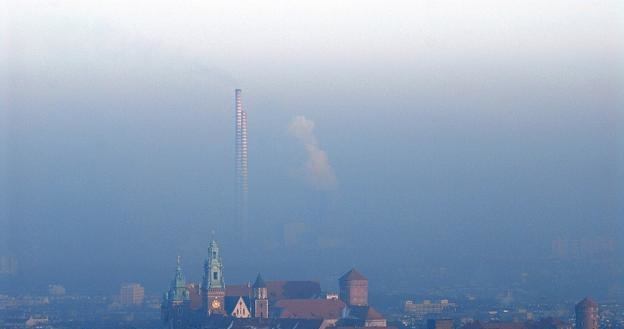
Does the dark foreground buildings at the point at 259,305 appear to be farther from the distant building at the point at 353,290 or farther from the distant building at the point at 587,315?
the distant building at the point at 587,315

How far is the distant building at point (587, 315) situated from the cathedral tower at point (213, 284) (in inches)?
606

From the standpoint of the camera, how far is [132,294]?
103000mm

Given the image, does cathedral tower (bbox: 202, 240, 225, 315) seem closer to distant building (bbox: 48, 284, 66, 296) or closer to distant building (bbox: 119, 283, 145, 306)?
distant building (bbox: 119, 283, 145, 306)

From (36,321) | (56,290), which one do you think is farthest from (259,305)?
(56,290)

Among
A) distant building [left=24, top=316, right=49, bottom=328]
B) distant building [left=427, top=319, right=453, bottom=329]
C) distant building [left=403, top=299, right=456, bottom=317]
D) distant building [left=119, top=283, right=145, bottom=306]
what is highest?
distant building [left=119, top=283, right=145, bottom=306]

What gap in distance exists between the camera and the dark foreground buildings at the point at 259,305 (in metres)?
70.4

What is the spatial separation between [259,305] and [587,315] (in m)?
14.2

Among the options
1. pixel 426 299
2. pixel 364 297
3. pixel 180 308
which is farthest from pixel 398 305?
pixel 180 308

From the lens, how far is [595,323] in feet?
242

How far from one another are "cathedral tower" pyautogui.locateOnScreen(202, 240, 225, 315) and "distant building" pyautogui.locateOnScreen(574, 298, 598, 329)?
15.4 meters

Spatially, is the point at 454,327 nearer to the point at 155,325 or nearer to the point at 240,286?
the point at 240,286

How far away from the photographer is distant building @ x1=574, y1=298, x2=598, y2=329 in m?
73.5

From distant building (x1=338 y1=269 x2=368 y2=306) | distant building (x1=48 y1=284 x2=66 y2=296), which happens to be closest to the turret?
distant building (x1=338 y1=269 x2=368 y2=306)

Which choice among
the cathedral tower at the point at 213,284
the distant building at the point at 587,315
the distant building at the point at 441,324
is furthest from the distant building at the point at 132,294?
the distant building at the point at 441,324
